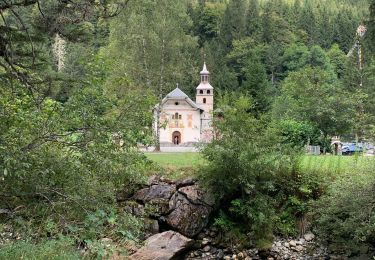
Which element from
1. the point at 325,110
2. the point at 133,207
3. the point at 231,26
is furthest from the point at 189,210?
the point at 231,26

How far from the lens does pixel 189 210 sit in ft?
47.0

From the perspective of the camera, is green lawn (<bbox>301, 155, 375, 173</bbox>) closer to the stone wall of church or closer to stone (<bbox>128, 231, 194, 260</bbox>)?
stone (<bbox>128, 231, 194, 260</bbox>)

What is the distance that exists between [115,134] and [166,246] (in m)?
6.65

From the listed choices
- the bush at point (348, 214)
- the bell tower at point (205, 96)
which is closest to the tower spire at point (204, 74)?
the bell tower at point (205, 96)

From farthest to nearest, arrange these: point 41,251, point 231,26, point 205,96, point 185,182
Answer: point 231,26, point 205,96, point 185,182, point 41,251

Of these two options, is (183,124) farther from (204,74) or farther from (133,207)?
(133,207)

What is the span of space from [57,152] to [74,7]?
235 centimetres

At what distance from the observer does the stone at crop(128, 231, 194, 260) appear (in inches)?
464

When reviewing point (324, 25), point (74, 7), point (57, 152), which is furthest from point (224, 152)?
point (324, 25)

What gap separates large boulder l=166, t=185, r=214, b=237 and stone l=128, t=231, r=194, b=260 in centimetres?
59

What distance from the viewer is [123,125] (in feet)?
22.1

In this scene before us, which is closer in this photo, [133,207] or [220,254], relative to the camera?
[220,254]

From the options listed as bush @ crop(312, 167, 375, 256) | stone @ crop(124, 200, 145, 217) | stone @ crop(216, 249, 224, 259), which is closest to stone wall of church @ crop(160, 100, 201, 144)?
stone @ crop(124, 200, 145, 217)

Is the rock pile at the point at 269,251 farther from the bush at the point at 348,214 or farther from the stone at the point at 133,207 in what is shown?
the stone at the point at 133,207
